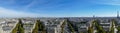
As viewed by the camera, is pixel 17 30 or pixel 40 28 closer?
pixel 17 30

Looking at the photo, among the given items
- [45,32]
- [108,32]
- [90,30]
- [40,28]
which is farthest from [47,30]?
[108,32]

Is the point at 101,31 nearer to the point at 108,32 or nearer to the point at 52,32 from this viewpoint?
A: the point at 108,32

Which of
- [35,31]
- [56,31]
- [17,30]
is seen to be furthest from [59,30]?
[17,30]

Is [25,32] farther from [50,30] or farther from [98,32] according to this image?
[98,32]

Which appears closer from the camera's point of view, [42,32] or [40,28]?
[42,32]

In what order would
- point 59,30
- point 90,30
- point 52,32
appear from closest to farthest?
point 90,30 < point 52,32 < point 59,30

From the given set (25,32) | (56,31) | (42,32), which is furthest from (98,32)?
(25,32)

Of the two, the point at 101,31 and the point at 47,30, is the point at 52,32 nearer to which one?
the point at 47,30

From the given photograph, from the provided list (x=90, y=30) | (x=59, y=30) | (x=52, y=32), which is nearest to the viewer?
(x=90, y=30)
